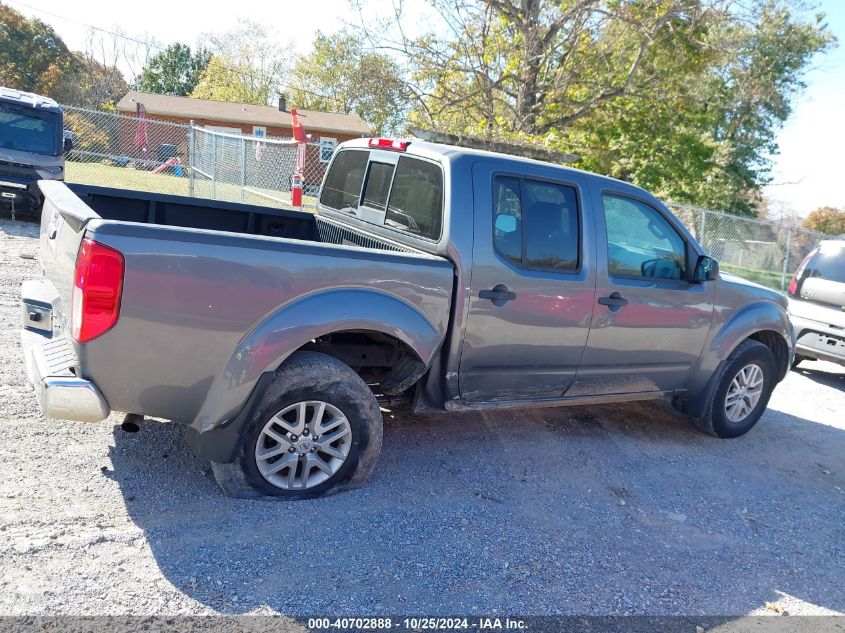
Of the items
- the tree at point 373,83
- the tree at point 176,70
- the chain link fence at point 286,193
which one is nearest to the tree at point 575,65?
the tree at point 373,83

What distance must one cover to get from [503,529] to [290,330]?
1.54 meters

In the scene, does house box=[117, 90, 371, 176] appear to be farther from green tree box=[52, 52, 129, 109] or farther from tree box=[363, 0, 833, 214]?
tree box=[363, 0, 833, 214]

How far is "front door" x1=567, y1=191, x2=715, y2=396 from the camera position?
14.6ft

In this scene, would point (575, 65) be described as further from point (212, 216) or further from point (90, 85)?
point (90, 85)

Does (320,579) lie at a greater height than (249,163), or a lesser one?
lesser

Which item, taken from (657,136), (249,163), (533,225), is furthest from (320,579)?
(657,136)

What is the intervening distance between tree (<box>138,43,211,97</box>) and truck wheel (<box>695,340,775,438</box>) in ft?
223

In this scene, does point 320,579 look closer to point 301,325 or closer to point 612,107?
point 301,325

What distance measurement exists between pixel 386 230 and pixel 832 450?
4225 millimetres

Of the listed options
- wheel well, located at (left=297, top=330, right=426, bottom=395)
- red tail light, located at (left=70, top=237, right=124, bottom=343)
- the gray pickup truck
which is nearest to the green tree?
the gray pickup truck

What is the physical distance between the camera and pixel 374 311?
346cm

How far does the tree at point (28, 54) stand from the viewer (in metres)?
46.6

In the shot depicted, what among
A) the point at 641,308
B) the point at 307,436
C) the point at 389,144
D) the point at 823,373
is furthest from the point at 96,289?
the point at 823,373

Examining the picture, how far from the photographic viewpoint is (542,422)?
5.28 metres
